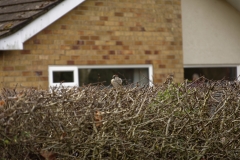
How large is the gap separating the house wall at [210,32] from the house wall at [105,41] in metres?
0.68

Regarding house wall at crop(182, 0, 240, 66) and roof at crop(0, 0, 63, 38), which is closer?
roof at crop(0, 0, 63, 38)

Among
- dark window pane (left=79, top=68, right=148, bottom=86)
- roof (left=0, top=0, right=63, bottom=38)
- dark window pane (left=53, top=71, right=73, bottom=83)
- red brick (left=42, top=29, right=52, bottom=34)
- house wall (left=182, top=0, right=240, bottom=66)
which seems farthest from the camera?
house wall (left=182, top=0, right=240, bottom=66)

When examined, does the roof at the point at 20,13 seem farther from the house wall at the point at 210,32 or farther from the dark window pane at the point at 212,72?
the dark window pane at the point at 212,72

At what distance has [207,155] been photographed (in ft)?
19.1

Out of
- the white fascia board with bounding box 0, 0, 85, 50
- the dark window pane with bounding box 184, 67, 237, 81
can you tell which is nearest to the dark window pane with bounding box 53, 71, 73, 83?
the white fascia board with bounding box 0, 0, 85, 50

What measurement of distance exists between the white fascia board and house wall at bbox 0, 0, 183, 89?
37 centimetres

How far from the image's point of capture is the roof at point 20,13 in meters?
9.99

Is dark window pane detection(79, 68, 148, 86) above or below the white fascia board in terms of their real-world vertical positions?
below

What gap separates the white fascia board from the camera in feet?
32.8

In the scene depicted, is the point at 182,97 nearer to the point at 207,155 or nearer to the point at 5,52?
the point at 207,155

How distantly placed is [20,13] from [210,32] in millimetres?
4356

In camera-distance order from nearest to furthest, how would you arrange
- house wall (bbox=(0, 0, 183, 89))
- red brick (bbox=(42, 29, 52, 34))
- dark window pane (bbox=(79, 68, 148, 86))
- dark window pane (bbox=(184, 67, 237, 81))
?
house wall (bbox=(0, 0, 183, 89)) → red brick (bbox=(42, 29, 52, 34)) → dark window pane (bbox=(79, 68, 148, 86)) → dark window pane (bbox=(184, 67, 237, 81))

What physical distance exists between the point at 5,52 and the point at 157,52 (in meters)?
2.87

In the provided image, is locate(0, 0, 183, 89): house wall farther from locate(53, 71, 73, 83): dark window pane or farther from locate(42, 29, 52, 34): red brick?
locate(53, 71, 73, 83): dark window pane
